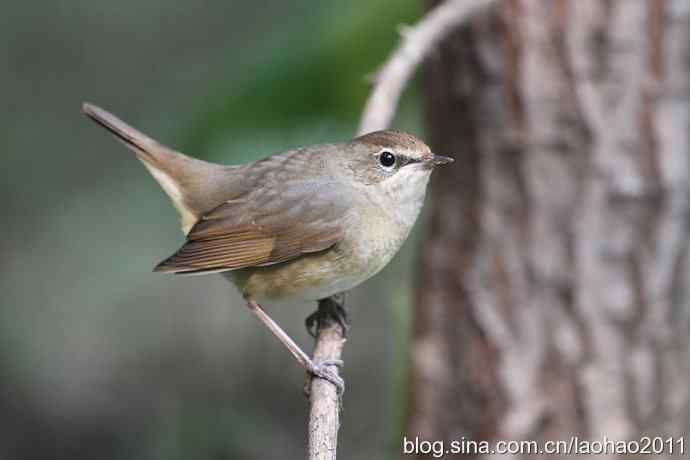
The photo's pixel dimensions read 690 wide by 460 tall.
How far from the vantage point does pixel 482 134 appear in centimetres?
466

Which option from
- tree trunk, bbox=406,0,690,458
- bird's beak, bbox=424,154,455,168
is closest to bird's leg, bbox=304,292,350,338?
bird's beak, bbox=424,154,455,168

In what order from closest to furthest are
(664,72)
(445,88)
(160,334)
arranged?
(664,72) → (445,88) → (160,334)

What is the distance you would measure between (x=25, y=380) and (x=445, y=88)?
395 centimetres

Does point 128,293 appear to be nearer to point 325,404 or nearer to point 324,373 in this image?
point 324,373

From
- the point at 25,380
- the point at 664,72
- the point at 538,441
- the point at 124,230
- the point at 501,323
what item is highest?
the point at 124,230

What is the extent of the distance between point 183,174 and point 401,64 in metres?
1.17

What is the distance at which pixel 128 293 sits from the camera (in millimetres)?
7145

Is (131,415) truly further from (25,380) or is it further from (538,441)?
(538,441)

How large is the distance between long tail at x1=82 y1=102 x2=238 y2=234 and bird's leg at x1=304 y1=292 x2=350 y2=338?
2.22 feet

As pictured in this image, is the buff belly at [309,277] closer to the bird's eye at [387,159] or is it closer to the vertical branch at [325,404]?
the vertical branch at [325,404]

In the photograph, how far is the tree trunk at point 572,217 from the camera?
447 centimetres

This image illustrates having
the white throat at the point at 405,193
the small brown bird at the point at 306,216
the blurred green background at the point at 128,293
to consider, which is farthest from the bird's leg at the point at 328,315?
the blurred green background at the point at 128,293

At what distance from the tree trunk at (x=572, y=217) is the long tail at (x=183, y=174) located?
132 centimetres

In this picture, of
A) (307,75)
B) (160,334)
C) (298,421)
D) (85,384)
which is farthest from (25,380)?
(307,75)
